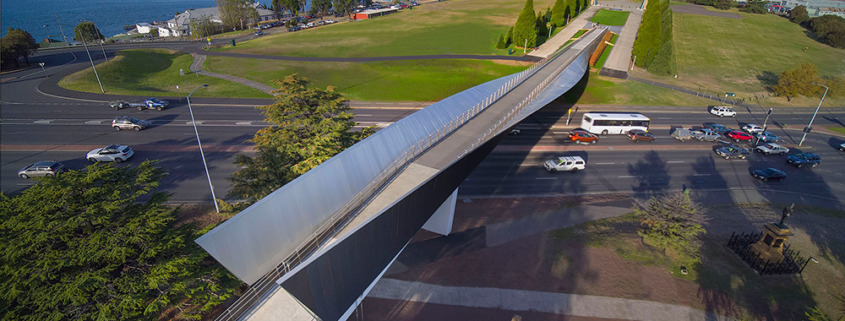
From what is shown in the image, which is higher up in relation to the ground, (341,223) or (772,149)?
(341,223)

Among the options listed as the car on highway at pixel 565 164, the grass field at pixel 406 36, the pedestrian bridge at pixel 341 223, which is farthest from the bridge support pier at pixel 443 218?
the grass field at pixel 406 36

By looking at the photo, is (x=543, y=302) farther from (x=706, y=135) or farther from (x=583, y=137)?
(x=706, y=135)

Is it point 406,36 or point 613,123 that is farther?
point 406,36

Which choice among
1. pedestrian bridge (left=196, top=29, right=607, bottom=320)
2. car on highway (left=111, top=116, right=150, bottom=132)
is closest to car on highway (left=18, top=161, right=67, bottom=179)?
car on highway (left=111, top=116, right=150, bottom=132)

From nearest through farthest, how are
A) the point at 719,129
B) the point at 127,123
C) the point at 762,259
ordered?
the point at 762,259, the point at 127,123, the point at 719,129

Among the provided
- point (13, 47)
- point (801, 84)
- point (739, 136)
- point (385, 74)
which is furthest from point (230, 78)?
point (801, 84)

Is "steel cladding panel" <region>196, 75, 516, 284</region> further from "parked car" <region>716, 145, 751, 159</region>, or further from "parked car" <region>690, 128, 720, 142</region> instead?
"parked car" <region>690, 128, 720, 142</region>

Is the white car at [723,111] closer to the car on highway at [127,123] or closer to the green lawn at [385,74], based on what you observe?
the green lawn at [385,74]

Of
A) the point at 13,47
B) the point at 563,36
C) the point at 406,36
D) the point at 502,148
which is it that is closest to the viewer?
the point at 502,148
